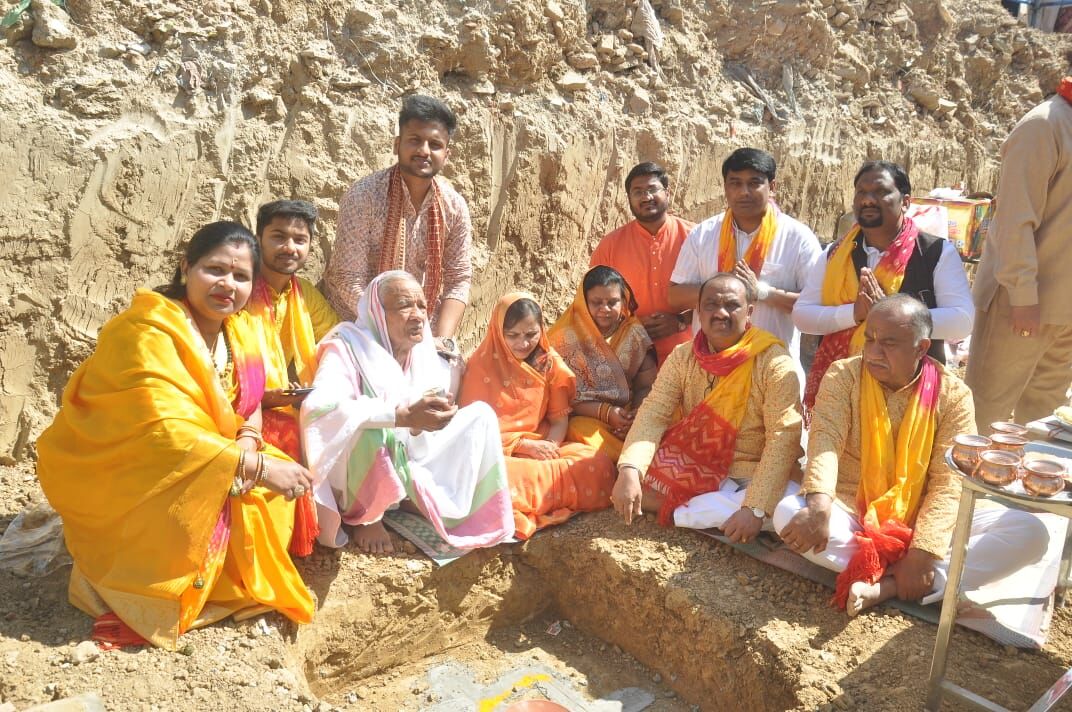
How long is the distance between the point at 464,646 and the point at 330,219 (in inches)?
107

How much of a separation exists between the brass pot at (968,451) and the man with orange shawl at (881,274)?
1.31 m

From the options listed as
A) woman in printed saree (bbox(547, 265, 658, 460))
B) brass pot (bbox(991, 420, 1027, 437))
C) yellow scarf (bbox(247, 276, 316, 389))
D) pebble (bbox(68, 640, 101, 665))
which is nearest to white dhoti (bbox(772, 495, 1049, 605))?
brass pot (bbox(991, 420, 1027, 437))

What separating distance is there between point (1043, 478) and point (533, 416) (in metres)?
2.39

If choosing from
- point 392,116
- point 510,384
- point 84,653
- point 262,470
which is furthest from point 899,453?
point 392,116

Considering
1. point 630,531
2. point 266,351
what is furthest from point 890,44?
point 266,351

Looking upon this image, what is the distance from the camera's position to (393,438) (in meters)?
3.53

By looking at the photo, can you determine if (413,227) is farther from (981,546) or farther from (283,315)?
(981,546)

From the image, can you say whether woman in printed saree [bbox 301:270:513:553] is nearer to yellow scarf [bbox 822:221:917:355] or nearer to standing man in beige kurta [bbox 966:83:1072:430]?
yellow scarf [bbox 822:221:917:355]

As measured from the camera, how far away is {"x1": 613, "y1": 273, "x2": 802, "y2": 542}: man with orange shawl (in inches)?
137

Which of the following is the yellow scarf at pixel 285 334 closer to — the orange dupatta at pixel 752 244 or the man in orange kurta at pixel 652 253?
the man in orange kurta at pixel 652 253

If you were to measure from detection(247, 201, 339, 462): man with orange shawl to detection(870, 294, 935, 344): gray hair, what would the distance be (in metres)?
2.43

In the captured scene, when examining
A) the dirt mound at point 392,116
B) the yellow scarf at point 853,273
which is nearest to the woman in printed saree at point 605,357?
the yellow scarf at point 853,273

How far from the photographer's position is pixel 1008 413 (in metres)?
4.09

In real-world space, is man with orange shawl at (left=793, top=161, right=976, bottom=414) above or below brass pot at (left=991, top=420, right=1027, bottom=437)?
above
